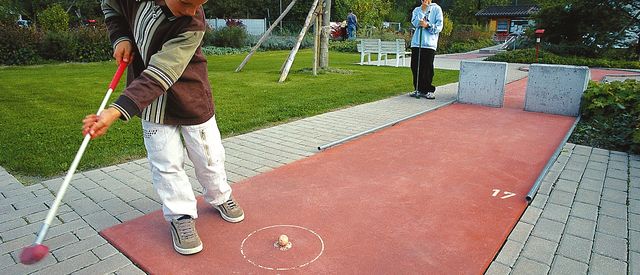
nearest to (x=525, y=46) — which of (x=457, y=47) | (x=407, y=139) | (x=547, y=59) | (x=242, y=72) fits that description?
(x=457, y=47)

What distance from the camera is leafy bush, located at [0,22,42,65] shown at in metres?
13.2

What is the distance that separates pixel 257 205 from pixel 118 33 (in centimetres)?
155

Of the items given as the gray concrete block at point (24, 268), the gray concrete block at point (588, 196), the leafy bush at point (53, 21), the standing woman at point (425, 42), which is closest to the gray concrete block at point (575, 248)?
the gray concrete block at point (588, 196)

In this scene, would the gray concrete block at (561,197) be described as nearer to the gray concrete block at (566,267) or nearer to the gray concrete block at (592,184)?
the gray concrete block at (592,184)

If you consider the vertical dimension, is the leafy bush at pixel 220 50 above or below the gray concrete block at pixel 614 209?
above

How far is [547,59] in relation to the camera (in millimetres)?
15672

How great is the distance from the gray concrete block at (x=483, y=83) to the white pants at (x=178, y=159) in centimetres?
583

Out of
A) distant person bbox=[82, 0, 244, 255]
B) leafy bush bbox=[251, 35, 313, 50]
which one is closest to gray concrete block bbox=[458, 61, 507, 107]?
distant person bbox=[82, 0, 244, 255]

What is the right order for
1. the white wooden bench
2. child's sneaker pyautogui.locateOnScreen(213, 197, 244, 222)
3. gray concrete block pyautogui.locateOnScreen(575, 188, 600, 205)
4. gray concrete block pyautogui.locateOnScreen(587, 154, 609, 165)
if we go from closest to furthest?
child's sneaker pyautogui.locateOnScreen(213, 197, 244, 222)
gray concrete block pyautogui.locateOnScreen(575, 188, 600, 205)
gray concrete block pyautogui.locateOnScreen(587, 154, 609, 165)
the white wooden bench

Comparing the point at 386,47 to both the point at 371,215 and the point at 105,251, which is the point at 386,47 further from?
the point at 105,251

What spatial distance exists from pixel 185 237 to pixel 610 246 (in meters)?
2.73

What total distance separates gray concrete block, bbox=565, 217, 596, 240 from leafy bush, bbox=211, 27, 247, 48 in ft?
61.8

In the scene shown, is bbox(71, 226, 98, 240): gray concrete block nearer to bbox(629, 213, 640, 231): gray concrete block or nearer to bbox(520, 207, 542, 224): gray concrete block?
bbox(520, 207, 542, 224): gray concrete block

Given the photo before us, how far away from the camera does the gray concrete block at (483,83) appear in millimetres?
7340
